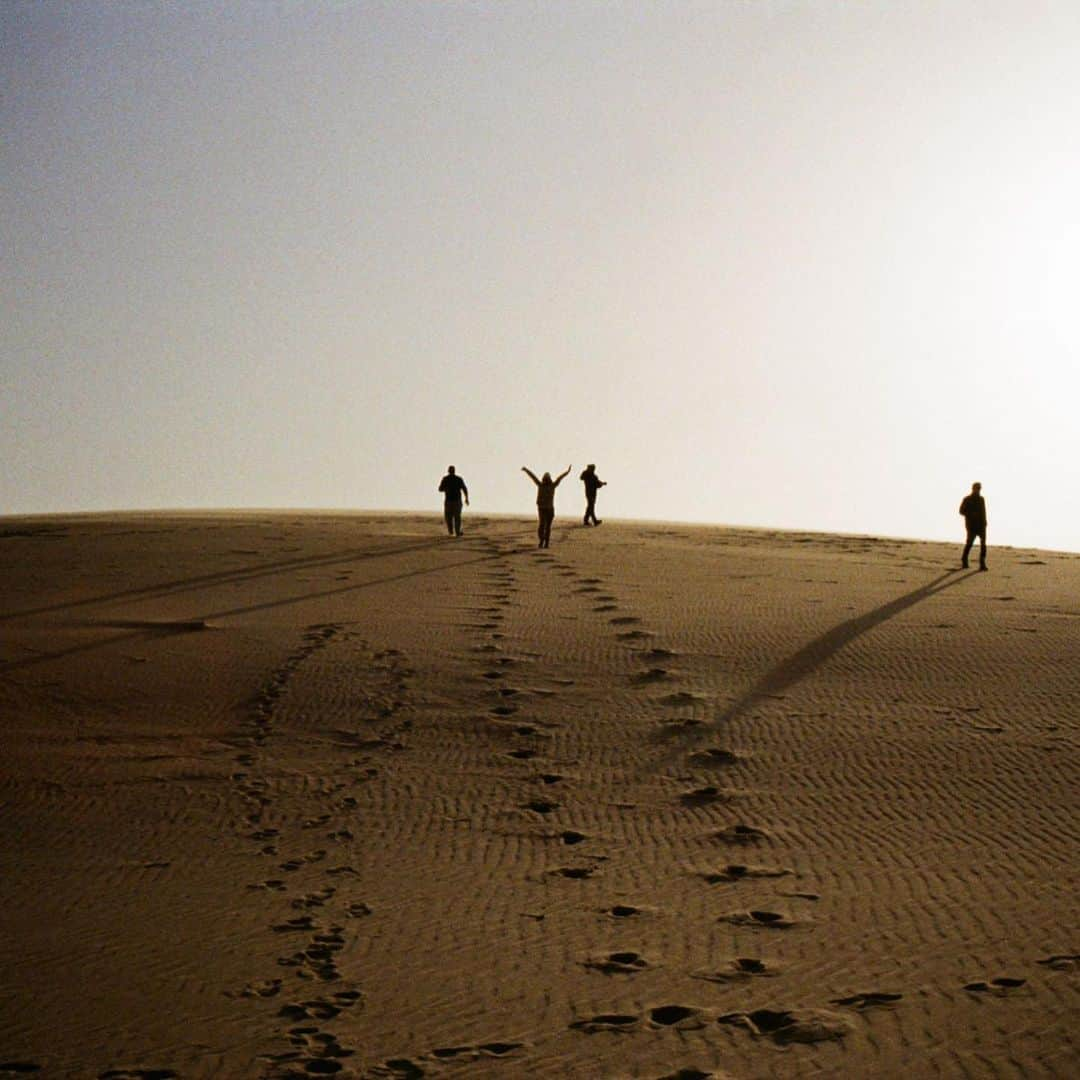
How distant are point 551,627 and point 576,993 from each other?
39.5 feet

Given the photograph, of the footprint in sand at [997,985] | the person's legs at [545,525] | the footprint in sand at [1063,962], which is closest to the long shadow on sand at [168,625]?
the person's legs at [545,525]

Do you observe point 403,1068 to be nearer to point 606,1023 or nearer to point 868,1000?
point 606,1023

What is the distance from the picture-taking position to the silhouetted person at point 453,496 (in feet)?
100

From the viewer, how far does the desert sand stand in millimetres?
6758

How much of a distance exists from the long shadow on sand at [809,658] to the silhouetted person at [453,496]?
1136cm

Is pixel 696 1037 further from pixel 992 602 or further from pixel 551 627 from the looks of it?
pixel 992 602

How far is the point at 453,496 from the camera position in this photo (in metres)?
31.2

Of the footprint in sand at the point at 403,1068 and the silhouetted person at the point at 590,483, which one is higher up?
the silhouetted person at the point at 590,483

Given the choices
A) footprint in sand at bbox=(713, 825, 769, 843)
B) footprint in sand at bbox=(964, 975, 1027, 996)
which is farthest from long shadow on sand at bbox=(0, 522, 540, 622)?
footprint in sand at bbox=(964, 975, 1027, 996)

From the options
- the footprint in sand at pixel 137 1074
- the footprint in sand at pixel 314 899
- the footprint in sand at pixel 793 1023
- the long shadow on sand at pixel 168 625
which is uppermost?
the long shadow on sand at pixel 168 625

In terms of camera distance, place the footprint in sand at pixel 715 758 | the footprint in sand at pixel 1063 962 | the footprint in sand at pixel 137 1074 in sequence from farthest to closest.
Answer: the footprint in sand at pixel 715 758, the footprint in sand at pixel 1063 962, the footprint in sand at pixel 137 1074

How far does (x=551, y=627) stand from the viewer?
63.3ft

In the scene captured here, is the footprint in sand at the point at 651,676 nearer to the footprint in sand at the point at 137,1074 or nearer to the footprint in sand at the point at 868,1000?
the footprint in sand at the point at 868,1000

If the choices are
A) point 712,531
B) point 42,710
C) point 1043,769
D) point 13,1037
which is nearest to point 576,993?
point 13,1037
